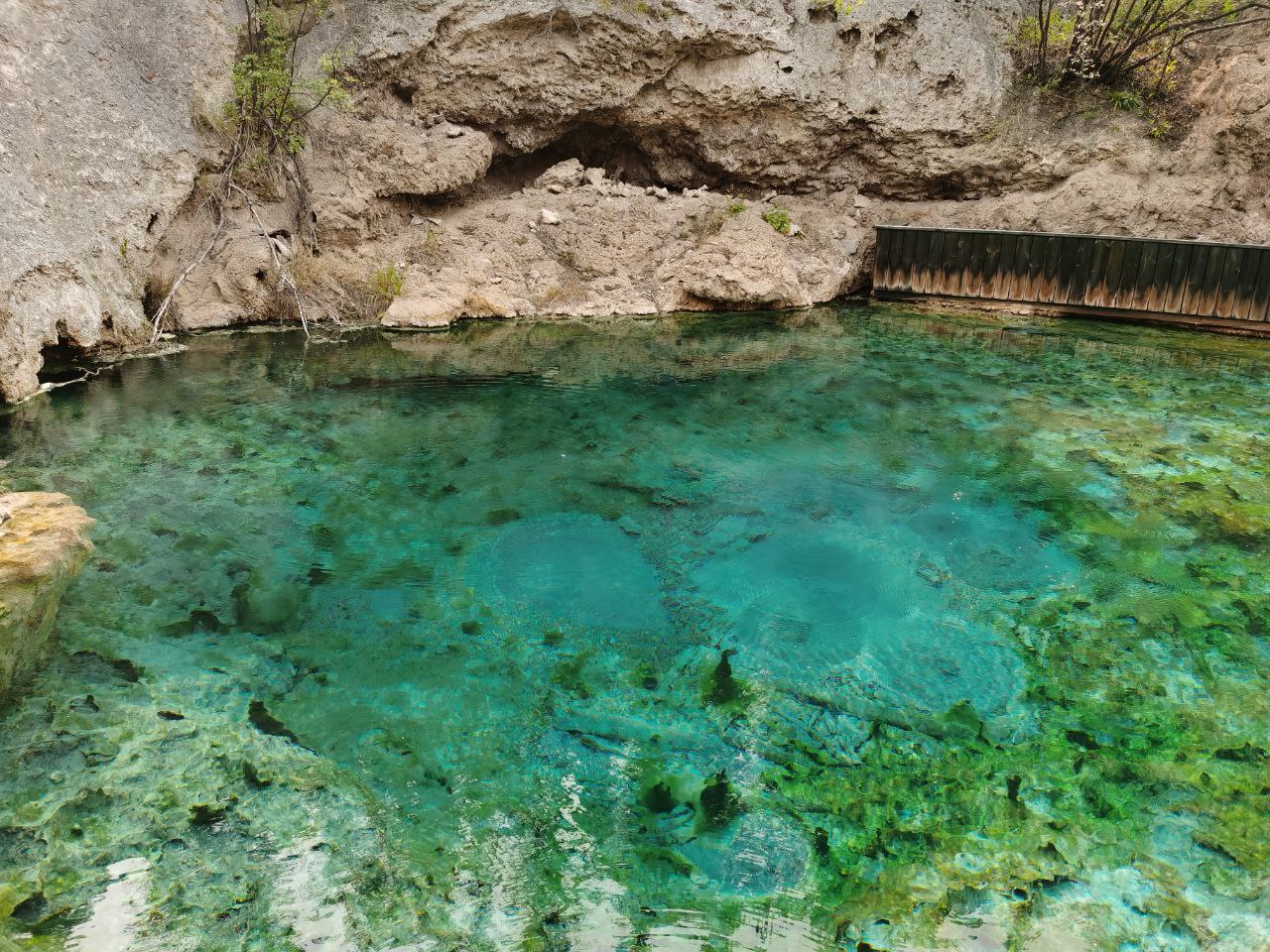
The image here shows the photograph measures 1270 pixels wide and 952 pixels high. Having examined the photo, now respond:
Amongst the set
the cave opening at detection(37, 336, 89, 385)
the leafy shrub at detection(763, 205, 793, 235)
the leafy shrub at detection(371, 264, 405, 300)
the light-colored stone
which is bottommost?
the cave opening at detection(37, 336, 89, 385)

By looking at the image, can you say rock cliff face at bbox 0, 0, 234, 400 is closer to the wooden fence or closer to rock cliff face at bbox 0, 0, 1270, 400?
rock cliff face at bbox 0, 0, 1270, 400

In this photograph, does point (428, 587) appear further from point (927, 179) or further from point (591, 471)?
point (927, 179)

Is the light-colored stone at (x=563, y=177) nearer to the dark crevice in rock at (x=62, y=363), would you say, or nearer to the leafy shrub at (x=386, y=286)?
the leafy shrub at (x=386, y=286)

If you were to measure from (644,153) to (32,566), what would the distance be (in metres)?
10.3

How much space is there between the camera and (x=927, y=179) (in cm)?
1239

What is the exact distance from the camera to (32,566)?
4.34 m

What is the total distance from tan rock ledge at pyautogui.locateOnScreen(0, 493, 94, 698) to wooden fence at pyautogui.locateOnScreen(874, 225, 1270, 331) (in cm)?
961

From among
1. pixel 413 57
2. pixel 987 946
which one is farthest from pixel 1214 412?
pixel 413 57

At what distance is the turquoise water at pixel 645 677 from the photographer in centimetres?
288

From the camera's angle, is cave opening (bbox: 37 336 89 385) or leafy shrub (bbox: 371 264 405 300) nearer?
cave opening (bbox: 37 336 89 385)

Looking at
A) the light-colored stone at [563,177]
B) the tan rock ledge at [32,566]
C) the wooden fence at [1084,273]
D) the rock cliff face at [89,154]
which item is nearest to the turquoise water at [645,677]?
the tan rock ledge at [32,566]

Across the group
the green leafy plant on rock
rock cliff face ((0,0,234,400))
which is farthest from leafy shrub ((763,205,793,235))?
rock cliff face ((0,0,234,400))

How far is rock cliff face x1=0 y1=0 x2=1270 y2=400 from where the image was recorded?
9.62 m

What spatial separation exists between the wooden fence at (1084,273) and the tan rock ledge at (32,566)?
378 inches
